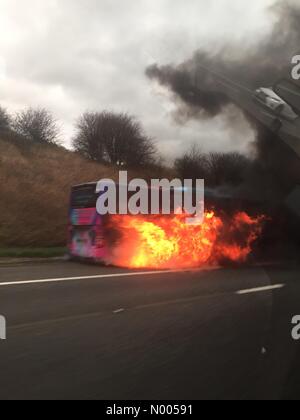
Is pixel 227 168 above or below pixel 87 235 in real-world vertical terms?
above

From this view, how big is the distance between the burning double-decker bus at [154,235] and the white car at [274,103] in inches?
164

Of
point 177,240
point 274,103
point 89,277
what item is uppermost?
point 274,103

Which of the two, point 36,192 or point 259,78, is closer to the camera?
point 259,78

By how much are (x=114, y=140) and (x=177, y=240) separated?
13.1m

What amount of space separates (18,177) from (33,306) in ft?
73.6

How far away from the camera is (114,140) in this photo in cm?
2798

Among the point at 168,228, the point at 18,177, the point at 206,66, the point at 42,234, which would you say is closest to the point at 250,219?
the point at 168,228

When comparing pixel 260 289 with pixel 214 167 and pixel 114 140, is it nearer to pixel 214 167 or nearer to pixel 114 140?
pixel 214 167

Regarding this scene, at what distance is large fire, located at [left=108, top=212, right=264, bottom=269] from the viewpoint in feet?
51.3

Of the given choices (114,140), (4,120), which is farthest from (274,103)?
(4,120)

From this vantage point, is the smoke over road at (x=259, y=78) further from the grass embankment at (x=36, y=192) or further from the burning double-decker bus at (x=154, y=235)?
the grass embankment at (x=36, y=192)

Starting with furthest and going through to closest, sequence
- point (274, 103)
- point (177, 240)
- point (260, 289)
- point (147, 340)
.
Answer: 1. point (177, 240)
2. point (274, 103)
3. point (260, 289)
4. point (147, 340)

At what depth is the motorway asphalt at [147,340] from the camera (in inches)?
190

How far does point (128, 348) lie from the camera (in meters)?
6.13
